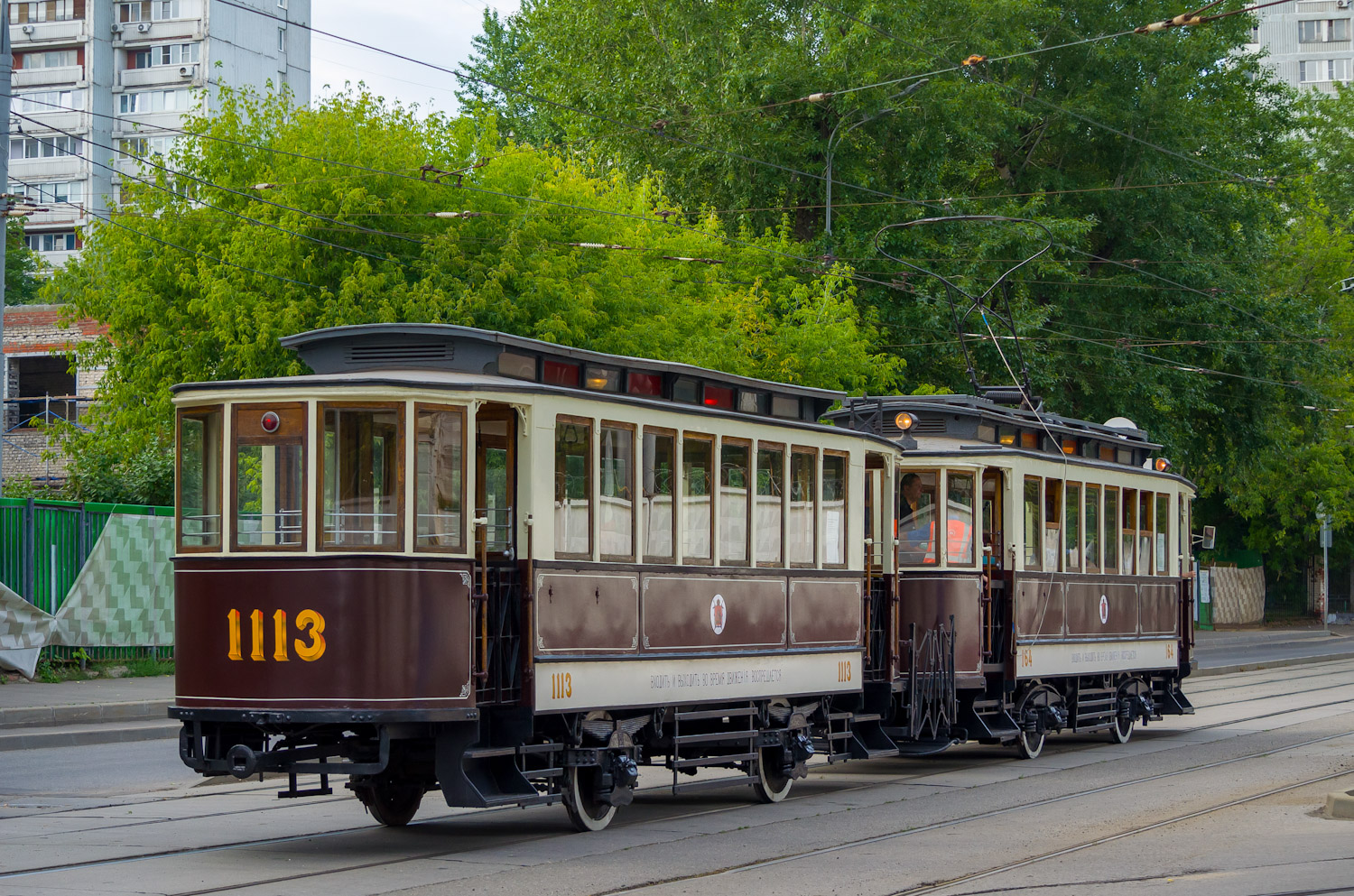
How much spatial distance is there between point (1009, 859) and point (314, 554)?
14.4 ft

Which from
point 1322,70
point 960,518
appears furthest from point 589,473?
point 1322,70

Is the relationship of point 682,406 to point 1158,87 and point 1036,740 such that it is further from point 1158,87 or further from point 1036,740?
point 1158,87

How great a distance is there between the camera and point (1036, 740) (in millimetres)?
18156

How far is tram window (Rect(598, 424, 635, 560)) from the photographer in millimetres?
11609

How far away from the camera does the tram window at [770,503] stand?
13.3 meters

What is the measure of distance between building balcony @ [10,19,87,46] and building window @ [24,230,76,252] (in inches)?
336

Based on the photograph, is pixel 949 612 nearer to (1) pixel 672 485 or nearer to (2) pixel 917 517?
(2) pixel 917 517

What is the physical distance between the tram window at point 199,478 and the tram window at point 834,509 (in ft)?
17.2

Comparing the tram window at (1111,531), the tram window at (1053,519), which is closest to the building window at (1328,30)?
the tram window at (1111,531)

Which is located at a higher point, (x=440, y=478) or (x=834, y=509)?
(x=440, y=478)

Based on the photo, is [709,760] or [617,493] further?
[709,760]

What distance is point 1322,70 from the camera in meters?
112

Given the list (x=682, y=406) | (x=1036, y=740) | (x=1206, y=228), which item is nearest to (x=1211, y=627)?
(x=1206, y=228)

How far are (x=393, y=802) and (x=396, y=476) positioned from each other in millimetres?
2584
